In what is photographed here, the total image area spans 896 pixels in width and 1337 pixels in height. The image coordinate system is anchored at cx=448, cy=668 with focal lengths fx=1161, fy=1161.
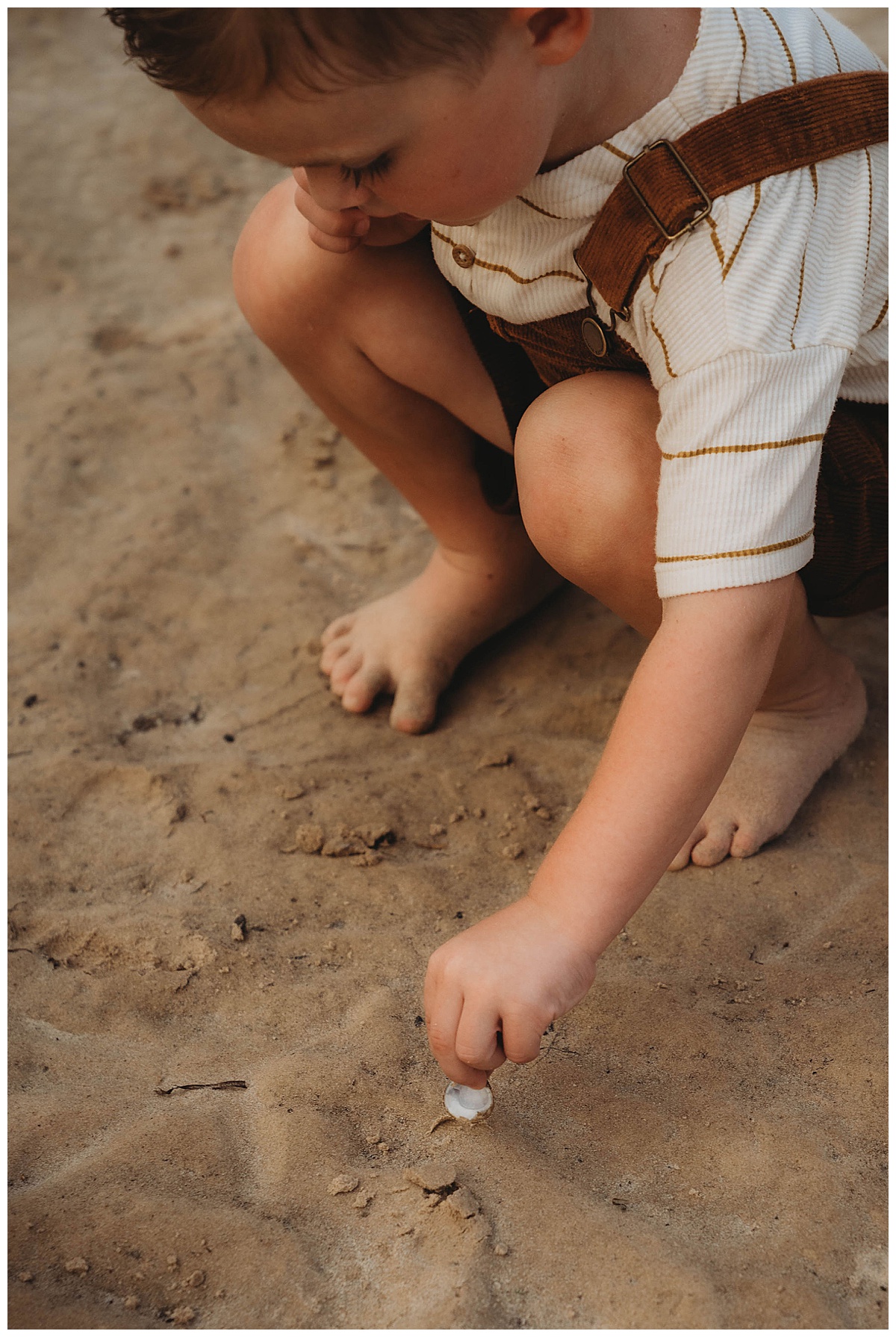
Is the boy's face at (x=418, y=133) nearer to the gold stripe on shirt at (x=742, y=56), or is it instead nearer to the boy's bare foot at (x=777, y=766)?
the gold stripe on shirt at (x=742, y=56)

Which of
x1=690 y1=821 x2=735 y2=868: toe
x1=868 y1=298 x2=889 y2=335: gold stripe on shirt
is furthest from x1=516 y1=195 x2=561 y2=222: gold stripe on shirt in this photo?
x1=690 y1=821 x2=735 y2=868: toe

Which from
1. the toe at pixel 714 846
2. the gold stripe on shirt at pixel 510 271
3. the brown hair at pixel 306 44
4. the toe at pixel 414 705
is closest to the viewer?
the brown hair at pixel 306 44

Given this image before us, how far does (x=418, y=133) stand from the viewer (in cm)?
98

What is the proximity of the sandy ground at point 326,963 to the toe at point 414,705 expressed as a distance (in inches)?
1.5

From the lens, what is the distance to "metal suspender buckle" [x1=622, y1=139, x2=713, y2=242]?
42.2 inches

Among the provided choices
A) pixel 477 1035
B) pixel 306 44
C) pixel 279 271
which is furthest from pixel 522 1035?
pixel 279 271

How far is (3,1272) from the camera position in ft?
3.06

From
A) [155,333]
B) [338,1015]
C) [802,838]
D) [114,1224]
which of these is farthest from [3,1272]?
[155,333]

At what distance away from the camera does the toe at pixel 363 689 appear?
67.6 inches

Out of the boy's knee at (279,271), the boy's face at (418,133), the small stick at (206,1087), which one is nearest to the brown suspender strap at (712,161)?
the boy's face at (418,133)

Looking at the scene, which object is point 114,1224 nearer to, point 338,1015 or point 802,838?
point 338,1015

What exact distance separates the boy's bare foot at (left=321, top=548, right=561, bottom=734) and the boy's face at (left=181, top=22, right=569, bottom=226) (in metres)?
0.73

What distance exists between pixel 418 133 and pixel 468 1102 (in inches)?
33.7

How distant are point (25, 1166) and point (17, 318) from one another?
2.01m
